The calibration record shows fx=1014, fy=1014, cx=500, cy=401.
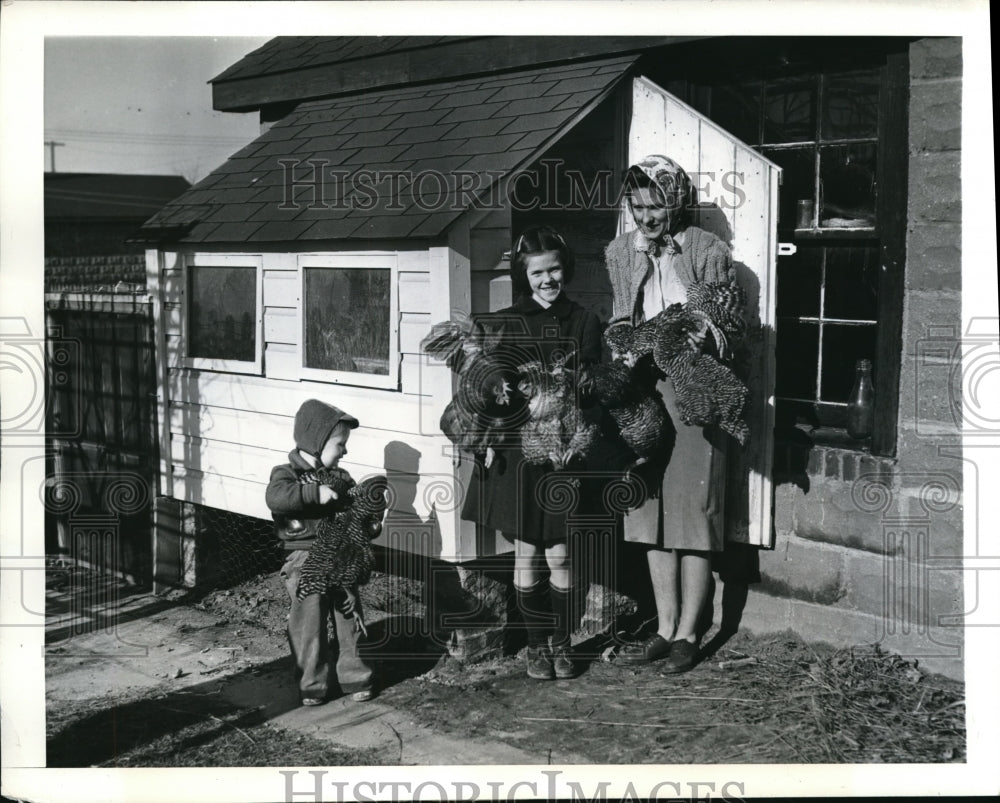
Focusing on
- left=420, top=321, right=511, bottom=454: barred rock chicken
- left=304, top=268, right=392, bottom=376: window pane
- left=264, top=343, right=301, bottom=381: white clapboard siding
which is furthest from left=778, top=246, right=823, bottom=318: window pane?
left=264, top=343, right=301, bottom=381: white clapboard siding

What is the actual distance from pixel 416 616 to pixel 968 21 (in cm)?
378

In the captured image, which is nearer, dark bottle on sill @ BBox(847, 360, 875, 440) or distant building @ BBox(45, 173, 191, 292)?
dark bottle on sill @ BBox(847, 360, 875, 440)

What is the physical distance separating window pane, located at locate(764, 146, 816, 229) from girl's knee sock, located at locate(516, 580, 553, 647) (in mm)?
2122

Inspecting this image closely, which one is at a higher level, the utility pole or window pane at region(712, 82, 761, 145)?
window pane at region(712, 82, 761, 145)

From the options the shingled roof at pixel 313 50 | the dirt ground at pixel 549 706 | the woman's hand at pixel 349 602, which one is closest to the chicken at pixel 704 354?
the dirt ground at pixel 549 706

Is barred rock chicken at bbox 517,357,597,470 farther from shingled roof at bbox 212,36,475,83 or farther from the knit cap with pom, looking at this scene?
shingled roof at bbox 212,36,475,83

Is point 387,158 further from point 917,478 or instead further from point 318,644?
point 917,478

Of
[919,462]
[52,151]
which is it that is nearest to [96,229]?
[52,151]

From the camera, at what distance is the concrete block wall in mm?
4422

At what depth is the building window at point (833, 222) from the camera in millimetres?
4594

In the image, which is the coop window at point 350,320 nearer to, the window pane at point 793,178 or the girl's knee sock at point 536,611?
the girl's knee sock at point 536,611

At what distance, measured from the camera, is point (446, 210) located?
4.56 metres

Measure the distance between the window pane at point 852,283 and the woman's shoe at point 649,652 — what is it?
178cm

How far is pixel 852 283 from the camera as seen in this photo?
15.8 ft
